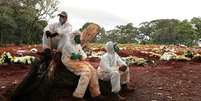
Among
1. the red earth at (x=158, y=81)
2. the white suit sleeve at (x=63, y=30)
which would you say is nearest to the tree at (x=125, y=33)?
the red earth at (x=158, y=81)

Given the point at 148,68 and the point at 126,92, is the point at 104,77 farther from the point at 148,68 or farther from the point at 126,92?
the point at 148,68

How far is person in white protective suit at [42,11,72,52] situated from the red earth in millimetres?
1393

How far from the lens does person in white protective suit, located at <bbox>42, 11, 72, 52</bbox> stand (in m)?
9.53

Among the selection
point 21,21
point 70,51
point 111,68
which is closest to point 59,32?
point 70,51

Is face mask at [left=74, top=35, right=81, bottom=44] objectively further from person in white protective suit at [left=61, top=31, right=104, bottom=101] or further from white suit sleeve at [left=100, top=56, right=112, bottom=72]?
white suit sleeve at [left=100, top=56, right=112, bottom=72]

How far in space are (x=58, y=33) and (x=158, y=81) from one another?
3.41m

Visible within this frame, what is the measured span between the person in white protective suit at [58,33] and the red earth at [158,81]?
1393 millimetres

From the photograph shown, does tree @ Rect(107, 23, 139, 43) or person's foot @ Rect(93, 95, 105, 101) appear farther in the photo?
tree @ Rect(107, 23, 139, 43)

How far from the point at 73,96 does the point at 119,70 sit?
3.88 ft

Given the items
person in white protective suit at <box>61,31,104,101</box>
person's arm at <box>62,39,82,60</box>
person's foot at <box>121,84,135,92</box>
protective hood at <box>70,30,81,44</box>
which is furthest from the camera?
person's foot at <box>121,84,135,92</box>

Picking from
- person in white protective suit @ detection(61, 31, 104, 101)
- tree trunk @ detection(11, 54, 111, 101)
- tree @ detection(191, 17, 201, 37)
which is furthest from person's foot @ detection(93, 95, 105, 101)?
tree @ detection(191, 17, 201, 37)

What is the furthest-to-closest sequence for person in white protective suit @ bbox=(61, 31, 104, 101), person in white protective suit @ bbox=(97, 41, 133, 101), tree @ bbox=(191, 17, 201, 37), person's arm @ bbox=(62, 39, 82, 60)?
tree @ bbox=(191, 17, 201, 37) → person in white protective suit @ bbox=(97, 41, 133, 101) → person's arm @ bbox=(62, 39, 82, 60) → person in white protective suit @ bbox=(61, 31, 104, 101)

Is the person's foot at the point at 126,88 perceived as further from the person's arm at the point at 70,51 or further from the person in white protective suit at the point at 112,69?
the person's arm at the point at 70,51

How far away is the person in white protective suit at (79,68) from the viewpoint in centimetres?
928
